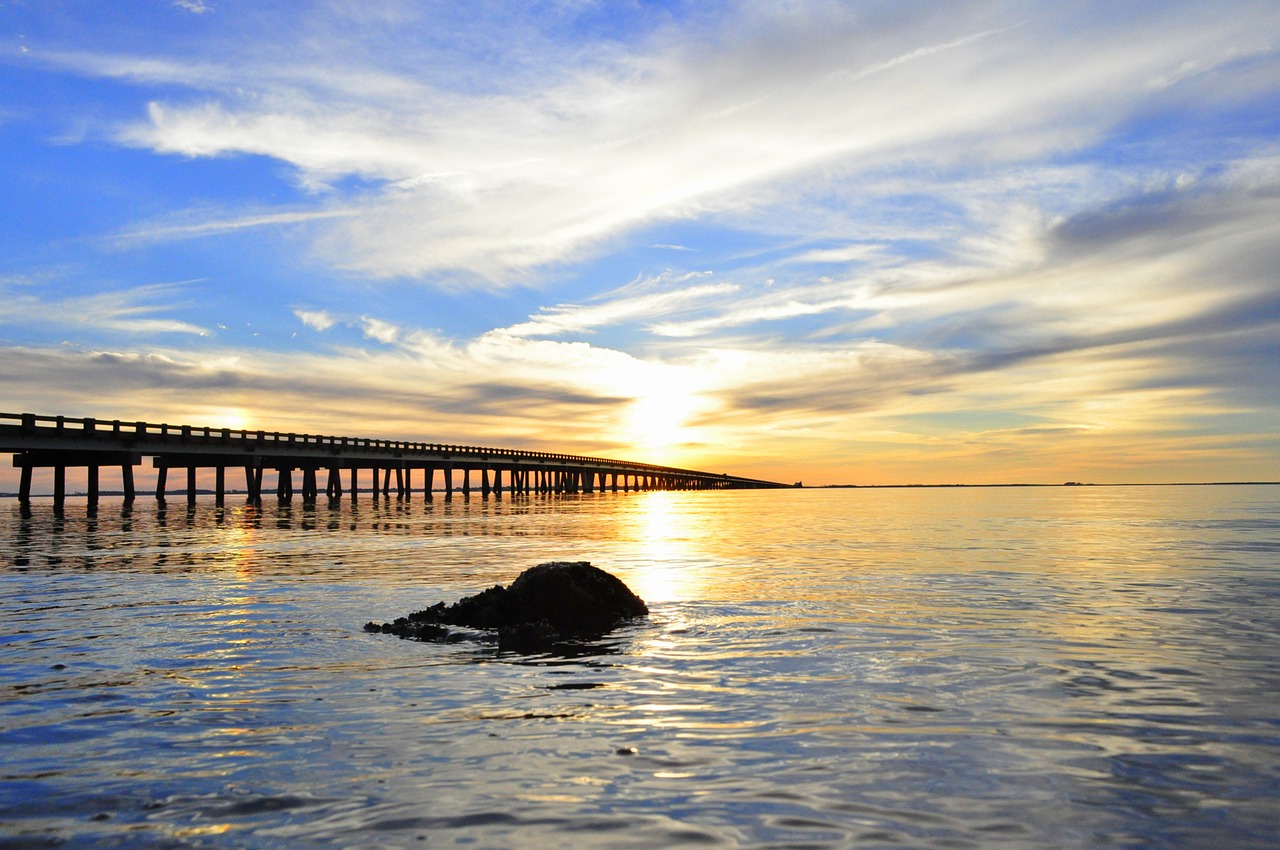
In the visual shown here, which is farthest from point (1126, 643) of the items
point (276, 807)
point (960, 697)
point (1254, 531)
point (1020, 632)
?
point (1254, 531)

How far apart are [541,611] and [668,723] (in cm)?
493

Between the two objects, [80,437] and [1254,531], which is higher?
[80,437]

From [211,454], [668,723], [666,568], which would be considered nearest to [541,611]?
[668,723]

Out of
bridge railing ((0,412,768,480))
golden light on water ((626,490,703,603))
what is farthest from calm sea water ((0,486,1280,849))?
bridge railing ((0,412,768,480))

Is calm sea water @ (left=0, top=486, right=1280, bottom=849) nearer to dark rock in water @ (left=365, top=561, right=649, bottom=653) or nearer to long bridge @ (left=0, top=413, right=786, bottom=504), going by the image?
dark rock in water @ (left=365, top=561, right=649, bottom=653)

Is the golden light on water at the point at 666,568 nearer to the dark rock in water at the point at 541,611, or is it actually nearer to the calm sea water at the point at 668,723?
the calm sea water at the point at 668,723

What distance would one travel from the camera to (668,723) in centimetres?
625

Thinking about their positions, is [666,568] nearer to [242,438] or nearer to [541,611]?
[541,611]

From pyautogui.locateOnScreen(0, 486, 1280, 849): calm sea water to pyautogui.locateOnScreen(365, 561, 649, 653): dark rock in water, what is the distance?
501mm

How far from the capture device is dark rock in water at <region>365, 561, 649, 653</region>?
10438 mm

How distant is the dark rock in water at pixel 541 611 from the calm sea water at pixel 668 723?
19.7 inches

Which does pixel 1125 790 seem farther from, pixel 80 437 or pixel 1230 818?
pixel 80 437

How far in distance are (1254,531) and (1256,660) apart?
91.6 ft

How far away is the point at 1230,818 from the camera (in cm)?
440
